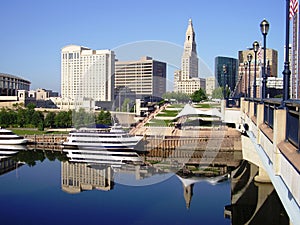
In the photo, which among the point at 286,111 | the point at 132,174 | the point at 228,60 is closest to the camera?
the point at 286,111

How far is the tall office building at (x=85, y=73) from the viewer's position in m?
52.1

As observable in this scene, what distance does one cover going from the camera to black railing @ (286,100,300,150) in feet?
15.5

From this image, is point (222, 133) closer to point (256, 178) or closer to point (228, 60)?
point (256, 178)

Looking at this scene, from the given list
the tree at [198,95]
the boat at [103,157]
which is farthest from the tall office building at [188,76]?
the boat at [103,157]

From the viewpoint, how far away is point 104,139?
32.0 meters

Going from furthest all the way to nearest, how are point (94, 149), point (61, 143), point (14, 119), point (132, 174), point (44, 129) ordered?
point (14, 119) < point (44, 129) < point (61, 143) < point (94, 149) < point (132, 174)

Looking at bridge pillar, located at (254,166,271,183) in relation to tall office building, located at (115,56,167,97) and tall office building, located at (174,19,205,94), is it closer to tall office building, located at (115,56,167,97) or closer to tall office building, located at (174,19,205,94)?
tall office building, located at (115,56,167,97)

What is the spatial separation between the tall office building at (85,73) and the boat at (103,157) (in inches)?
672

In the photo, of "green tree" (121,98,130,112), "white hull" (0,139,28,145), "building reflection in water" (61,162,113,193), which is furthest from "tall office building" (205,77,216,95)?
"building reflection in water" (61,162,113,193)

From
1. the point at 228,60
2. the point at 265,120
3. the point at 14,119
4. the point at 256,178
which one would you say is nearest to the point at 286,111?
the point at 265,120

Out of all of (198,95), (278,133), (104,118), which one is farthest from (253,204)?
(198,95)

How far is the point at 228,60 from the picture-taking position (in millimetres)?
64125

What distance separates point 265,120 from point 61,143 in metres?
29.7

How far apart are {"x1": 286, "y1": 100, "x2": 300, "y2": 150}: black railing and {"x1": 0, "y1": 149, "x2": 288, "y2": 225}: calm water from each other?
8139 mm
